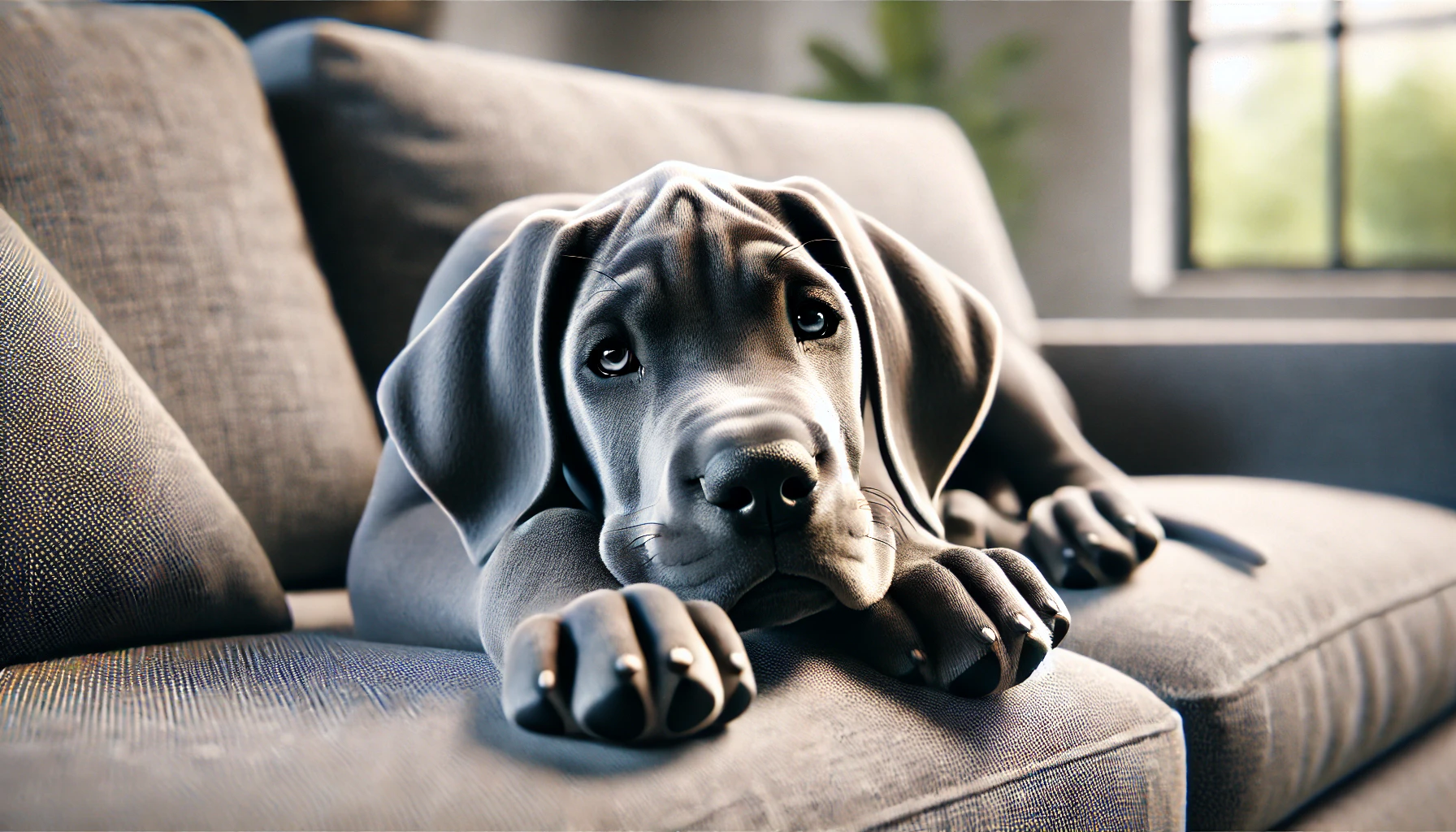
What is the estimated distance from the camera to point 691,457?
0.81 m

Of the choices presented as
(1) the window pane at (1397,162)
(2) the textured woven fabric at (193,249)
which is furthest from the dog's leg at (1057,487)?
(1) the window pane at (1397,162)

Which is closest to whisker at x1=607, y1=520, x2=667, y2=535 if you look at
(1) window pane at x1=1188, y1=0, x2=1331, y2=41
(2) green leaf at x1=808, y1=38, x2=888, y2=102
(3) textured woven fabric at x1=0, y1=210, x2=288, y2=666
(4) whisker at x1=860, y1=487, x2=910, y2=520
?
(4) whisker at x1=860, y1=487, x2=910, y2=520

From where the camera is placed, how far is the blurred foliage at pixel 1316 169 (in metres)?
5.22

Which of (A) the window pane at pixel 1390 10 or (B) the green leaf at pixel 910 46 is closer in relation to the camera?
(A) the window pane at pixel 1390 10

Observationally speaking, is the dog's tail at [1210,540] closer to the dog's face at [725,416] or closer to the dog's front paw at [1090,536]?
the dog's front paw at [1090,536]

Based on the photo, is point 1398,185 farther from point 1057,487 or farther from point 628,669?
point 628,669

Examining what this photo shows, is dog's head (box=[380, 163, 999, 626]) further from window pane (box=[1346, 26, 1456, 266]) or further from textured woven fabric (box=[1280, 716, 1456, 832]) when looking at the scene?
window pane (box=[1346, 26, 1456, 266])

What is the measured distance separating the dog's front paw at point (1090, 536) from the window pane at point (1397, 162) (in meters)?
4.77

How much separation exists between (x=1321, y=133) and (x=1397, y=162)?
38 cm

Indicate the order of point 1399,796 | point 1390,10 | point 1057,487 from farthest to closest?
point 1390,10, point 1057,487, point 1399,796

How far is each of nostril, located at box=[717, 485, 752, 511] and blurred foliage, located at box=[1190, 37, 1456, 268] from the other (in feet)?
17.8

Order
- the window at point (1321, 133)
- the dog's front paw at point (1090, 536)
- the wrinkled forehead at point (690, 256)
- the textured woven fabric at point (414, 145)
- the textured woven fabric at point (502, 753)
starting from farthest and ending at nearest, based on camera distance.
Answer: the window at point (1321, 133) < the textured woven fabric at point (414, 145) < the dog's front paw at point (1090, 536) < the wrinkled forehead at point (690, 256) < the textured woven fabric at point (502, 753)

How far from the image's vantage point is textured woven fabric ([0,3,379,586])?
1.30m

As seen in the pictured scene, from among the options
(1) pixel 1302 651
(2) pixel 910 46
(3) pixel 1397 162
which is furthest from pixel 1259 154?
(1) pixel 1302 651
